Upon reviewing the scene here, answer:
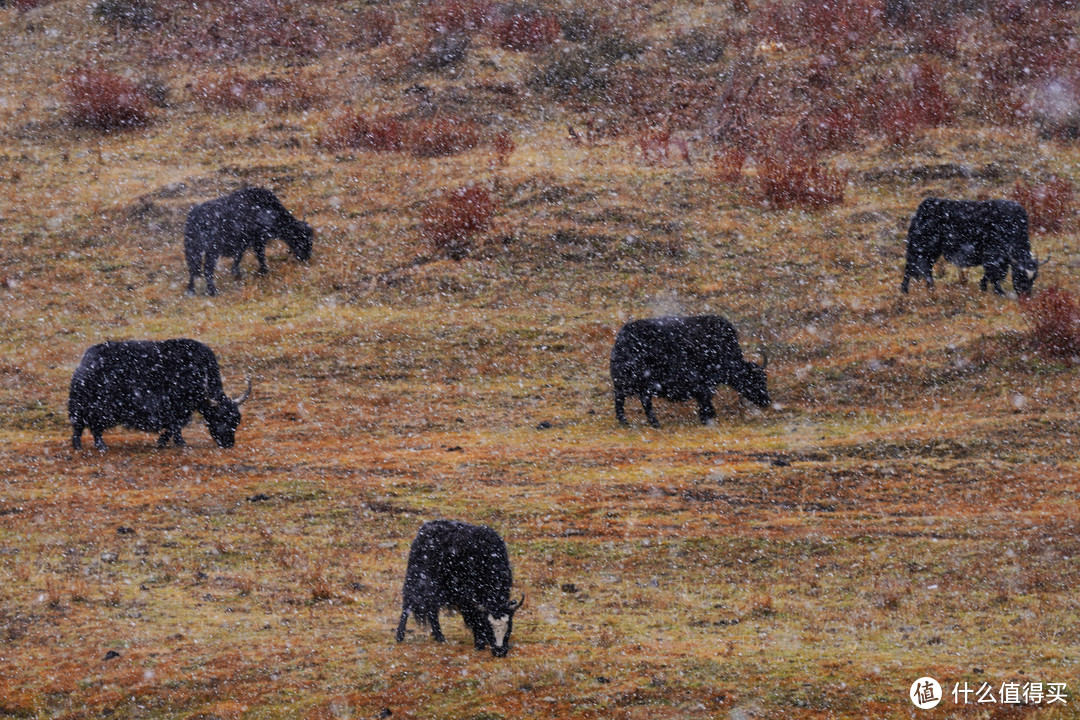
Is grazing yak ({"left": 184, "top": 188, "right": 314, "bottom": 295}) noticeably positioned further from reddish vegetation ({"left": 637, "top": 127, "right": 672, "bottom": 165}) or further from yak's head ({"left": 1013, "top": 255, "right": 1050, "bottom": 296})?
yak's head ({"left": 1013, "top": 255, "right": 1050, "bottom": 296})

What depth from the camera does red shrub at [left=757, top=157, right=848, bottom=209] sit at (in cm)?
2345

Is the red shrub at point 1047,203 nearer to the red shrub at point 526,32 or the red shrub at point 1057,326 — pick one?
the red shrub at point 1057,326

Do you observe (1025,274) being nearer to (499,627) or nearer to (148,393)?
(499,627)

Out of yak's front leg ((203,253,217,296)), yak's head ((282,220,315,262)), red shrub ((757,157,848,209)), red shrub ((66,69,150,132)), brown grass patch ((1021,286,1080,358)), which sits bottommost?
brown grass patch ((1021,286,1080,358))

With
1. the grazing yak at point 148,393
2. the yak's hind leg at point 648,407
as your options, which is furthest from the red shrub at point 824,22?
the grazing yak at point 148,393

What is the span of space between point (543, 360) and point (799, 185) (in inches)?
308

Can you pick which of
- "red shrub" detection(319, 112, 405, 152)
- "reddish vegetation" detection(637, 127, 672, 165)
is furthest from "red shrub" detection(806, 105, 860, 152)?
"red shrub" detection(319, 112, 405, 152)

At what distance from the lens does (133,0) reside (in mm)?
35219

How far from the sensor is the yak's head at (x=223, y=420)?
1634 centimetres

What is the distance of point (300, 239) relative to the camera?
2322 cm

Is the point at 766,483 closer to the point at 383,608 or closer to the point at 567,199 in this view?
the point at 383,608

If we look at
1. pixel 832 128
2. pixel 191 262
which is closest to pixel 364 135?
pixel 191 262

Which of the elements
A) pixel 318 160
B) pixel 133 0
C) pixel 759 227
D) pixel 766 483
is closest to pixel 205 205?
pixel 318 160
